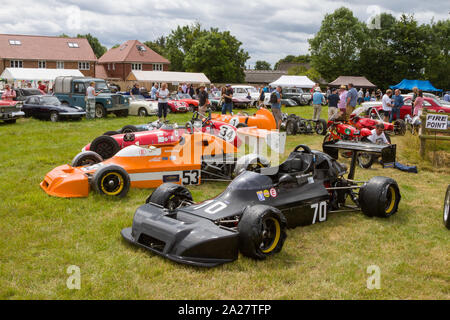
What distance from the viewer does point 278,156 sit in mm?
12398

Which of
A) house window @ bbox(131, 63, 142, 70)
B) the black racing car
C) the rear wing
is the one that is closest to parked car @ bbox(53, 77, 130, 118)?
the rear wing

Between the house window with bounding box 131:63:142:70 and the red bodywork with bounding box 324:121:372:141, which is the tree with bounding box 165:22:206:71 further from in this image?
the red bodywork with bounding box 324:121:372:141

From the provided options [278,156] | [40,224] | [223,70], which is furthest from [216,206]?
[223,70]

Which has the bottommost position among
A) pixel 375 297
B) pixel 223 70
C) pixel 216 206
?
pixel 375 297

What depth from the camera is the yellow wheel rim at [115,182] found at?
25.2 feet

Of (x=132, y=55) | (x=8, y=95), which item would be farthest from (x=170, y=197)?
(x=132, y=55)

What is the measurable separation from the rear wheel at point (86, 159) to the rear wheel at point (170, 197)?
3.09 metres

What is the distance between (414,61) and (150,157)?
60149 mm

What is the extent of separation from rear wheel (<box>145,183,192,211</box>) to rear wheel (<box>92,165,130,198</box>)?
1.55 metres

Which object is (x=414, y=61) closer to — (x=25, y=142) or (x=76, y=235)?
(x=25, y=142)

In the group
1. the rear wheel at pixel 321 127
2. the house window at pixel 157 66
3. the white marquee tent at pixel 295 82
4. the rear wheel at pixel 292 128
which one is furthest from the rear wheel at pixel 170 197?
the house window at pixel 157 66

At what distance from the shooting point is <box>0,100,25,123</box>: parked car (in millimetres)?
18078

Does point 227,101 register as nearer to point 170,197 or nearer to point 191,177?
point 191,177

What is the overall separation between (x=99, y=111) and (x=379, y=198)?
1686cm
